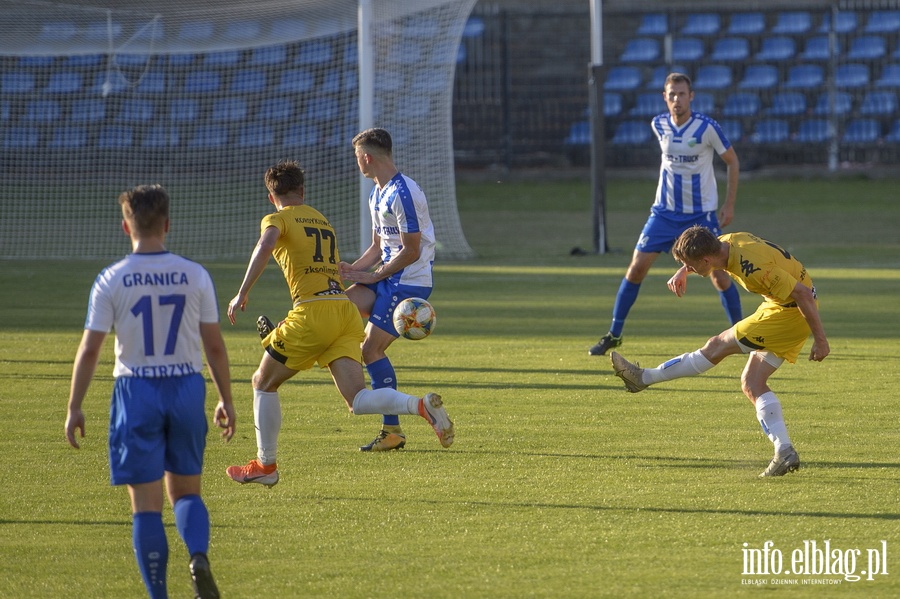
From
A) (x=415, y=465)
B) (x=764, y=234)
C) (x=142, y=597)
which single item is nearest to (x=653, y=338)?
(x=415, y=465)

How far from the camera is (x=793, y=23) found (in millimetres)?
29328

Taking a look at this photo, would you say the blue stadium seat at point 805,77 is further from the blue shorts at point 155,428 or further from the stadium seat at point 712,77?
the blue shorts at point 155,428

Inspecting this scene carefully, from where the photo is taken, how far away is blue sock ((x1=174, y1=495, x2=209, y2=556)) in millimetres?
4277

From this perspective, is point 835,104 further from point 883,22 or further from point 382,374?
point 382,374

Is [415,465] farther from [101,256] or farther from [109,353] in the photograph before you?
[101,256]

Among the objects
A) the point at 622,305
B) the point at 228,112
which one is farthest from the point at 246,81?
the point at 622,305

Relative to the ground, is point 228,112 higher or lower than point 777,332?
higher

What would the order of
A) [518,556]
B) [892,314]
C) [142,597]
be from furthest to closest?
[892,314] → [518,556] → [142,597]

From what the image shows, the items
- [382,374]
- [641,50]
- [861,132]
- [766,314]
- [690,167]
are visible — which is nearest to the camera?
[766,314]

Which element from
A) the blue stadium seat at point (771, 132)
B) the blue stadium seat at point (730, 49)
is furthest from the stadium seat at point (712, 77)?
the blue stadium seat at point (771, 132)

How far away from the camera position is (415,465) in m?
6.57

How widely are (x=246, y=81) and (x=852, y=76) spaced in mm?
14131

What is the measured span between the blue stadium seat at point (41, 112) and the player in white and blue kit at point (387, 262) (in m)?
19.0

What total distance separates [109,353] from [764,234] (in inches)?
467
